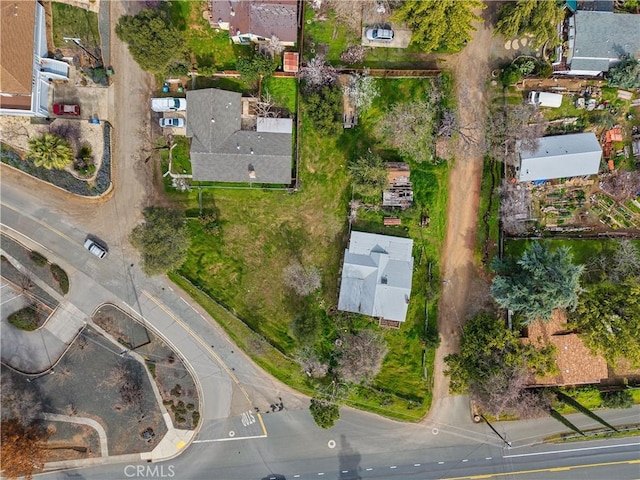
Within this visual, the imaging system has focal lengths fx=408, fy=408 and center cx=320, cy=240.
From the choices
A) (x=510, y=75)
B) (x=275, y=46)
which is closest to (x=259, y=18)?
(x=275, y=46)

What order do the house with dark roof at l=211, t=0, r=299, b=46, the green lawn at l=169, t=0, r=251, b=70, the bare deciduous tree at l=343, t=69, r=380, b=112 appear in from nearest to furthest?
the house with dark roof at l=211, t=0, r=299, b=46 < the bare deciduous tree at l=343, t=69, r=380, b=112 < the green lawn at l=169, t=0, r=251, b=70

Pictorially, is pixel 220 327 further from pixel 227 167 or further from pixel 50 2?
pixel 50 2

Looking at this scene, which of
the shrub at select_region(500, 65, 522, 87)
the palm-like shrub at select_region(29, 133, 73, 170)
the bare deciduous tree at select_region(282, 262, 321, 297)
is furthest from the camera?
the bare deciduous tree at select_region(282, 262, 321, 297)

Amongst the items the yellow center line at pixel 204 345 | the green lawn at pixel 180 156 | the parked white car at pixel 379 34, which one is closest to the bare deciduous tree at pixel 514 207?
the parked white car at pixel 379 34

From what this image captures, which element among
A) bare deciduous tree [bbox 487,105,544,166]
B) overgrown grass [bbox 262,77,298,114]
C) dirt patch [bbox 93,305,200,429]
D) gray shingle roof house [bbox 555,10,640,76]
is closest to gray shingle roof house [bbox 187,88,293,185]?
overgrown grass [bbox 262,77,298,114]

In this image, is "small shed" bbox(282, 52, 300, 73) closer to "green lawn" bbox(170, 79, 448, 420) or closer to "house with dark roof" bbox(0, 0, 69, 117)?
"green lawn" bbox(170, 79, 448, 420)

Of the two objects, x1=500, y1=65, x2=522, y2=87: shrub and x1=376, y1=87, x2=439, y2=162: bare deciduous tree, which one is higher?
x1=500, y1=65, x2=522, y2=87: shrub
